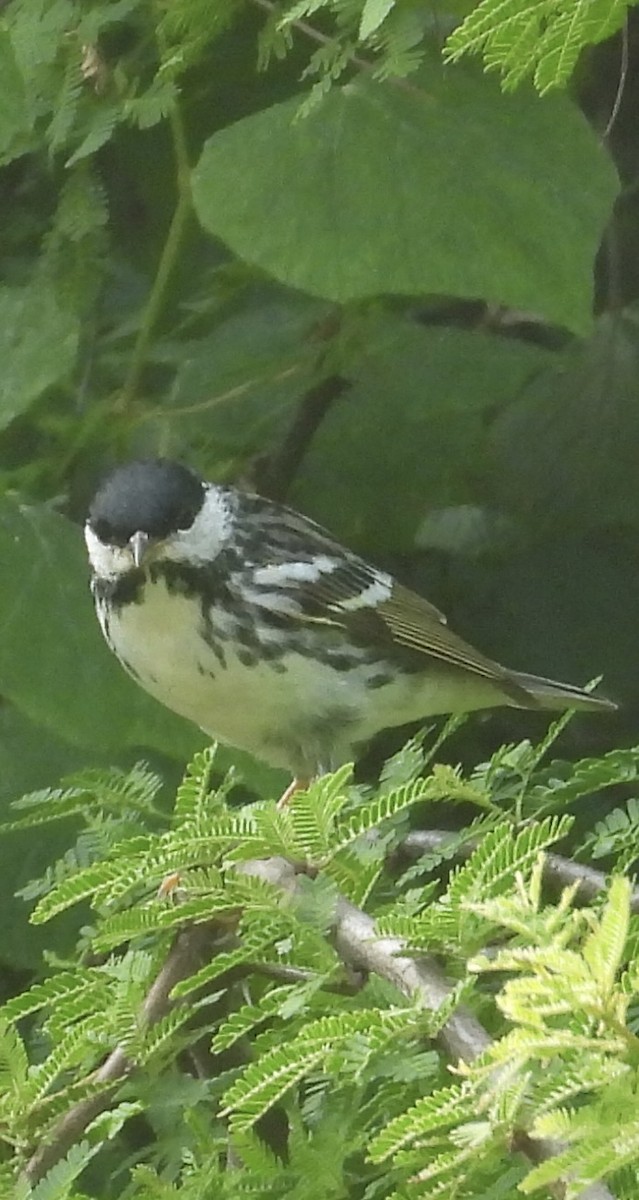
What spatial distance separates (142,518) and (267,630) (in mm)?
186

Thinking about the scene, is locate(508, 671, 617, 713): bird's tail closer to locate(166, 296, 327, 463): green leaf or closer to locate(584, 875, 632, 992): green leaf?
locate(166, 296, 327, 463): green leaf

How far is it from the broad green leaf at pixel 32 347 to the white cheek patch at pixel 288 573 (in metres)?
0.29

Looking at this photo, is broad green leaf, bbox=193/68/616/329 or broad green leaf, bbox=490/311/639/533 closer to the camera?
broad green leaf, bbox=193/68/616/329

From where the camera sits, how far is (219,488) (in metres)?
1.71

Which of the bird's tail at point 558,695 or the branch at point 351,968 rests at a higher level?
the branch at point 351,968

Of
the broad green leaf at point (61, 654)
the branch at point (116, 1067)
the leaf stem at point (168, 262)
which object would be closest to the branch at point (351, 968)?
the branch at point (116, 1067)

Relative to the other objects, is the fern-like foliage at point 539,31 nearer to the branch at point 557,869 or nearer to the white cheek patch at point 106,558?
the branch at point 557,869

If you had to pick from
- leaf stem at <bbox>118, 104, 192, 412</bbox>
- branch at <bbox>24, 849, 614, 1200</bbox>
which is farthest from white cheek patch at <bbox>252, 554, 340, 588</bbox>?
branch at <bbox>24, 849, 614, 1200</bbox>

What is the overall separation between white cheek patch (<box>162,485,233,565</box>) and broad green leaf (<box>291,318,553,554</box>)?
174 mm

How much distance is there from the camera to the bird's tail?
1.65 meters

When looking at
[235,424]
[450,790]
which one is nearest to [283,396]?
[235,424]

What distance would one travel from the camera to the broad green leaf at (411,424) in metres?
1.75

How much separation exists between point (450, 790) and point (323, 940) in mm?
173

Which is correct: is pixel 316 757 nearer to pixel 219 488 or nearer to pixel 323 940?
pixel 219 488
